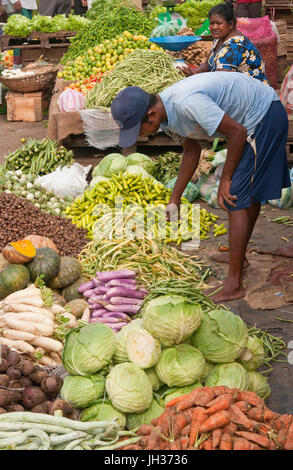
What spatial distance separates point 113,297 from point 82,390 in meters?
1.11

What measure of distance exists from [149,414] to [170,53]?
21.5 ft

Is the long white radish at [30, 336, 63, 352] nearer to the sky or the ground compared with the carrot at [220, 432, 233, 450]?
nearer to the ground

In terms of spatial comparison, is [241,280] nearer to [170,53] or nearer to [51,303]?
[51,303]

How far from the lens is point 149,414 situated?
2.99 m

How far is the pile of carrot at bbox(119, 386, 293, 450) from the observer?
2.52 metres

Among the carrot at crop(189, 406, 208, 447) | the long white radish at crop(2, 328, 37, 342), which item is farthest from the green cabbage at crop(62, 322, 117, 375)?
Answer: the carrot at crop(189, 406, 208, 447)

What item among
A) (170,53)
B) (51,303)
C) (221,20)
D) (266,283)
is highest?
(221,20)

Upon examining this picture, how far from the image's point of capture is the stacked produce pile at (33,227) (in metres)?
5.02

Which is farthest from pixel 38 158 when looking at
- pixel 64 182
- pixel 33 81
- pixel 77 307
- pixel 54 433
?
pixel 54 433

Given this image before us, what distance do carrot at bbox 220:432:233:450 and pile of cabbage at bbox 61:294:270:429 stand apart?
50cm

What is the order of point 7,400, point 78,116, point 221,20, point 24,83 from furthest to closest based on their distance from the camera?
point 24,83 < point 78,116 < point 221,20 < point 7,400

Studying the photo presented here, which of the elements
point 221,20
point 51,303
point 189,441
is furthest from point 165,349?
point 221,20

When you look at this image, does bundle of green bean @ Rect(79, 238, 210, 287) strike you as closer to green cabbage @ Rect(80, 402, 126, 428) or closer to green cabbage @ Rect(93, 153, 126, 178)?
green cabbage @ Rect(80, 402, 126, 428)

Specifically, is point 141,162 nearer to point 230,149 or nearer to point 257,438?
point 230,149
